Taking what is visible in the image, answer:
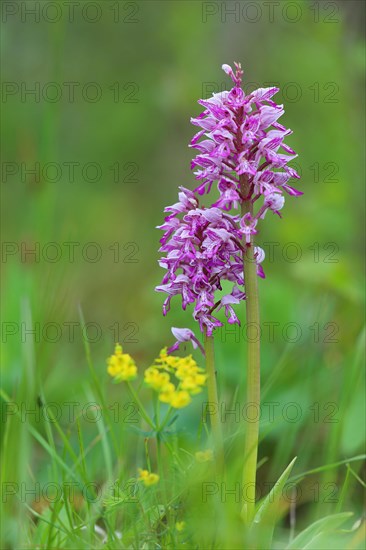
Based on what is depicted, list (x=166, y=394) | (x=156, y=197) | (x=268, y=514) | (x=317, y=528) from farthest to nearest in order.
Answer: (x=156, y=197), (x=317, y=528), (x=268, y=514), (x=166, y=394)

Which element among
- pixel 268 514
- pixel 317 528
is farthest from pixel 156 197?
pixel 268 514

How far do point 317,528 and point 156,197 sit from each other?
5383mm

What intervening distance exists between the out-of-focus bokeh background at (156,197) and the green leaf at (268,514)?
40 centimetres

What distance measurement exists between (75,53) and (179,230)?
6.51 metres

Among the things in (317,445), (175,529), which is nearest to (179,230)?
(175,529)

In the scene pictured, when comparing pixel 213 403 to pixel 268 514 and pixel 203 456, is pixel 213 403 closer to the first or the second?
pixel 203 456

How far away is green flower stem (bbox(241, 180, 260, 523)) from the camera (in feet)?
5.65

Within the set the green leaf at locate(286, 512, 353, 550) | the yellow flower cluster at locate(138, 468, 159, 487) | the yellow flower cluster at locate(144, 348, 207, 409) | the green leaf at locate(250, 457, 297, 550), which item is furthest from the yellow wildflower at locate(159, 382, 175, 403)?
the green leaf at locate(286, 512, 353, 550)

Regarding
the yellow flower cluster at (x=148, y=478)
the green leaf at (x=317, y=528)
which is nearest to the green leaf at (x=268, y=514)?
the green leaf at (x=317, y=528)

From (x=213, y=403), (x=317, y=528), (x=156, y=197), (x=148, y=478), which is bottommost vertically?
(x=317, y=528)

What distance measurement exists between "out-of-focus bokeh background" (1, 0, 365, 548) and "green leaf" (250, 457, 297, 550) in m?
0.40

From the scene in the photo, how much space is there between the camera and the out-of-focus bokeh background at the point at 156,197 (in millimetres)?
3068

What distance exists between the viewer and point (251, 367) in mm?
1739

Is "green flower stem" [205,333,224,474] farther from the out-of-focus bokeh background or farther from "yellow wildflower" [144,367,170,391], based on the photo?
the out-of-focus bokeh background
